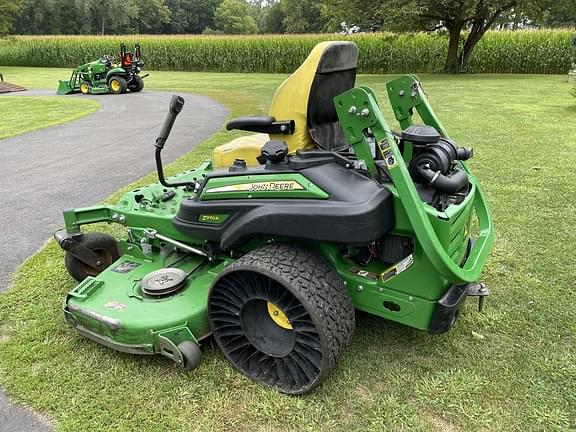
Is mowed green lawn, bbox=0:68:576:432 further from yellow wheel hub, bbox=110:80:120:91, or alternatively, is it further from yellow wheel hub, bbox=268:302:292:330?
yellow wheel hub, bbox=110:80:120:91

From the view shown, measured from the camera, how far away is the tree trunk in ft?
68.7

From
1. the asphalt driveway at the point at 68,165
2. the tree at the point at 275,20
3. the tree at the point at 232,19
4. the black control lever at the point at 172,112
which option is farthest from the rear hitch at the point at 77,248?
the tree at the point at 232,19

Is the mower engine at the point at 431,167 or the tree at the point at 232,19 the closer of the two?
the mower engine at the point at 431,167

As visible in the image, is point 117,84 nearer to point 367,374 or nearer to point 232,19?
point 367,374

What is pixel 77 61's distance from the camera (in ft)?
101

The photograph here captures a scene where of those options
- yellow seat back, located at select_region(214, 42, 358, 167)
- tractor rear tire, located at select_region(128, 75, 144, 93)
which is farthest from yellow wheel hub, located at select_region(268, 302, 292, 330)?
tractor rear tire, located at select_region(128, 75, 144, 93)

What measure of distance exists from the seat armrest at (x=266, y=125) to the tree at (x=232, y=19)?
89536mm

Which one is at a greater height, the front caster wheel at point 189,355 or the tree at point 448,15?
the tree at point 448,15

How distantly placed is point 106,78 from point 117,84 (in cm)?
Answer: 50

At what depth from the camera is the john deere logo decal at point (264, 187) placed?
2377 millimetres

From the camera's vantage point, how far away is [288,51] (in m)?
26.3

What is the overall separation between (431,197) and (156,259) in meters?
1.77

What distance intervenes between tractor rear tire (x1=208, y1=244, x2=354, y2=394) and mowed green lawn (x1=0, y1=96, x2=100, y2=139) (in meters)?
8.53

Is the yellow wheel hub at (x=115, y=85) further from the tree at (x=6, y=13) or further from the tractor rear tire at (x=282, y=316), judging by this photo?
the tree at (x=6, y=13)
